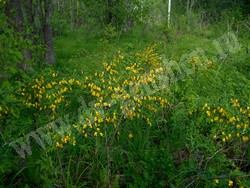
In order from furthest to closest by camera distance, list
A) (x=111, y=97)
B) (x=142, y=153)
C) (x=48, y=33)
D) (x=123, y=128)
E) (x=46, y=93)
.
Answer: (x=48, y=33) < (x=46, y=93) < (x=123, y=128) < (x=111, y=97) < (x=142, y=153)

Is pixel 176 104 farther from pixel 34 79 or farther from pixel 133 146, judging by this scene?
Answer: pixel 34 79

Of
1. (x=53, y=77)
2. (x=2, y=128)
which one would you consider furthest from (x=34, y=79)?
(x=2, y=128)

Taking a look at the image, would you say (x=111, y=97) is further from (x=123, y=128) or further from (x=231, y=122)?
(x=231, y=122)

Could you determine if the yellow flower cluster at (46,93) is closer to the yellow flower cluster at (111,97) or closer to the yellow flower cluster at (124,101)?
the yellow flower cluster at (111,97)

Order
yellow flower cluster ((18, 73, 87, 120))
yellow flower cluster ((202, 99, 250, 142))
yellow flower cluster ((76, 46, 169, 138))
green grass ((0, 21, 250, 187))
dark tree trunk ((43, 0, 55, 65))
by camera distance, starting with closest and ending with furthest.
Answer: green grass ((0, 21, 250, 187)), yellow flower cluster ((202, 99, 250, 142)), yellow flower cluster ((76, 46, 169, 138)), yellow flower cluster ((18, 73, 87, 120)), dark tree trunk ((43, 0, 55, 65))

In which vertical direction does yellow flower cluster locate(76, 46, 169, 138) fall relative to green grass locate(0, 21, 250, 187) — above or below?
above

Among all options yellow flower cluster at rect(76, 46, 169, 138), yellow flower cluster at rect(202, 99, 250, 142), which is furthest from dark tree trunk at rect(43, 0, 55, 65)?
yellow flower cluster at rect(202, 99, 250, 142)

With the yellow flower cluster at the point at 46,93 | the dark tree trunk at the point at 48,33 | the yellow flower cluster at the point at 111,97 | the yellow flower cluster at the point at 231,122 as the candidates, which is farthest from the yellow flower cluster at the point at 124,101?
the dark tree trunk at the point at 48,33

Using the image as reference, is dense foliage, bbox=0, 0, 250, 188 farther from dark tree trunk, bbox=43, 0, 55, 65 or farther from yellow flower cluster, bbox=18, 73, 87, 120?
dark tree trunk, bbox=43, 0, 55, 65

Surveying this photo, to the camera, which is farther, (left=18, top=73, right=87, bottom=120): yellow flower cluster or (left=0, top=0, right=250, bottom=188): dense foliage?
(left=18, top=73, right=87, bottom=120): yellow flower cluster

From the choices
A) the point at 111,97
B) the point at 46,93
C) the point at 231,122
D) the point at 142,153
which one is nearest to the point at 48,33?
the point at 46,93

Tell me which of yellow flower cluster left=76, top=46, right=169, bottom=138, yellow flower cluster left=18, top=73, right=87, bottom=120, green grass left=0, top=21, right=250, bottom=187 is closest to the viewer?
green grass left=0, top=21, right=250, bottom=187

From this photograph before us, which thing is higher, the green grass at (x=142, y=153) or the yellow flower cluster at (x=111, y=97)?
the yellow flower cluster at (x=111, y=97)

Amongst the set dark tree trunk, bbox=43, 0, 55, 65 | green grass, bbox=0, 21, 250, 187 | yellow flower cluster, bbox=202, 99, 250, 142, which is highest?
dark tree trunk, bbox=43, 0, 55, 65
